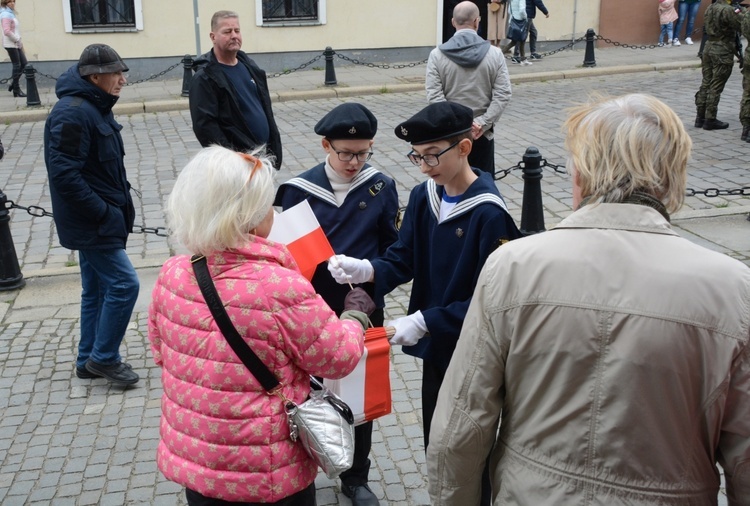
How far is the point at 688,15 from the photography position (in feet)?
63.2

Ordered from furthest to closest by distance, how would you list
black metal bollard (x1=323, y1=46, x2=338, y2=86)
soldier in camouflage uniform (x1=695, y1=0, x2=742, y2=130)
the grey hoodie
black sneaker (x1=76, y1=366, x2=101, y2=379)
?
black metal bollard (x1=323, y1=46, x2=338, y2=86)
soldier in camouflage uniform (x1=695, y1=0, x2=742, y2=130)
the grey hoodie
black sneaker (x1=76, y1=366, x2=101, y2=379)

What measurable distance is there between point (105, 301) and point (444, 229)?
2500 mm

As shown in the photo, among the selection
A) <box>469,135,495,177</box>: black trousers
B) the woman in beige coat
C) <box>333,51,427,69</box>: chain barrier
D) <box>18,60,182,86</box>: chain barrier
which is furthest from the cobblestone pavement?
<box>333,51,427,69</box>: chain barrier

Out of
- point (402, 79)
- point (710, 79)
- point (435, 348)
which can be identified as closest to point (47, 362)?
point (435, 348)

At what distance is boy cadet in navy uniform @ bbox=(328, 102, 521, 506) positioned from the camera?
3.09 meters

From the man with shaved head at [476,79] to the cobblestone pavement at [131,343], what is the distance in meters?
1.01

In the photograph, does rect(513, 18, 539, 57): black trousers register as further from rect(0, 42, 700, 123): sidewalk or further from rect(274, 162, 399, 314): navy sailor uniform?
rect(274, 162, 399, 314): navy sailor uniform

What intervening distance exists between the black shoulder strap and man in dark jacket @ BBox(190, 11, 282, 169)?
3.60 m

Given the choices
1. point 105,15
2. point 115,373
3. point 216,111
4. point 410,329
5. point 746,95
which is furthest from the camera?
point 105,15

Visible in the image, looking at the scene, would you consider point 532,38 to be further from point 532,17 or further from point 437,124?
point 437,124

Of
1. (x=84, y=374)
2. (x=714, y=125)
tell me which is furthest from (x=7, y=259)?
(x=714, y=125)

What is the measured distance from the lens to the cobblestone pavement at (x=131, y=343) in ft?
13.6

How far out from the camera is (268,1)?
56.3ft

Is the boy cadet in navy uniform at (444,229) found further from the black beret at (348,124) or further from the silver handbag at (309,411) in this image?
the silver handbag at (309,411)
